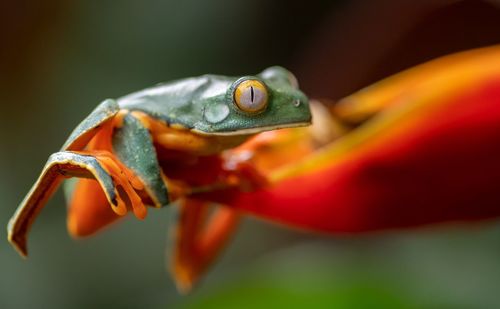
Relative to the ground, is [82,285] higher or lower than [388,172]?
lower

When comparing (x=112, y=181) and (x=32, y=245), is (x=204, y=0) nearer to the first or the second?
(x=32, y=245)

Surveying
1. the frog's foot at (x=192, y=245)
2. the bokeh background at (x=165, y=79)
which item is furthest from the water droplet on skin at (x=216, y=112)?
the bokeh background at (x=165, y=79)

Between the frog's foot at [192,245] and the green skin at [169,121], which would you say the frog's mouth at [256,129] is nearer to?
the green skin at [169,121]

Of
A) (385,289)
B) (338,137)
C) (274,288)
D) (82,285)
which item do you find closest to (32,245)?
(82,285)

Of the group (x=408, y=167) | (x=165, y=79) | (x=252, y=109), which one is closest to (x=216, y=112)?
(x=252, y=109)

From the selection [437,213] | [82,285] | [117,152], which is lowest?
[82,285]

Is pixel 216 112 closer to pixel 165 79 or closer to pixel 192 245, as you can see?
pixel 192 245

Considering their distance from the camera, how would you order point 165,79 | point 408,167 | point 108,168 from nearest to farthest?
point 108,168 < point 408,167 < point 165,79
